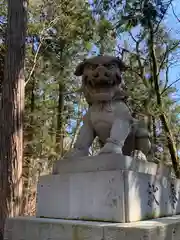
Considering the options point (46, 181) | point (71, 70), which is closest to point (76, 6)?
point (71, 70)

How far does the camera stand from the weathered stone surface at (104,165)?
217 cm

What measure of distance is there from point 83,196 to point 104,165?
306mm


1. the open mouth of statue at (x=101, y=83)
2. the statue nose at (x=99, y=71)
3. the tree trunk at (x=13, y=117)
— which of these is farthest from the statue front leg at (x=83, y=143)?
the tree trunk at (x=13, y=117)

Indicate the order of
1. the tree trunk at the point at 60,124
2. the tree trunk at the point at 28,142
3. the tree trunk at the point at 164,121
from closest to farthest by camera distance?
the tree trunk at the point at 28,142
the tree trunk at the point at 164,121
the tree trunk at the point at 60,124

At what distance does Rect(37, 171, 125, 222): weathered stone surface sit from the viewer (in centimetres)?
208

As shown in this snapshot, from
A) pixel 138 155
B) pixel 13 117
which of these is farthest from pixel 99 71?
pixel 13 117

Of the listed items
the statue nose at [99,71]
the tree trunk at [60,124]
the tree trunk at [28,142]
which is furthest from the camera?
the tree trunk at [60,124]

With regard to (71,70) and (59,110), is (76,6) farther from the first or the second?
(59,110)

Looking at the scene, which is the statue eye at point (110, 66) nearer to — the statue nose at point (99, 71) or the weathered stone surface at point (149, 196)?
the statue nose at point (99, 71)

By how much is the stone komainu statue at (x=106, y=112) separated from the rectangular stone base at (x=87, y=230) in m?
0.60

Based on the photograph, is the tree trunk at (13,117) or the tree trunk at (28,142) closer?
the tree trunk at (13,117)

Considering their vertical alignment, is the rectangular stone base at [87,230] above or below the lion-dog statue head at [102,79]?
below

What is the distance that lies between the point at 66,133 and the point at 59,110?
74cm

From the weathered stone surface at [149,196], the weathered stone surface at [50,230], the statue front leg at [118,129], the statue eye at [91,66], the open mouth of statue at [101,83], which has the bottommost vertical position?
the weathered stone surface at [50,230]
